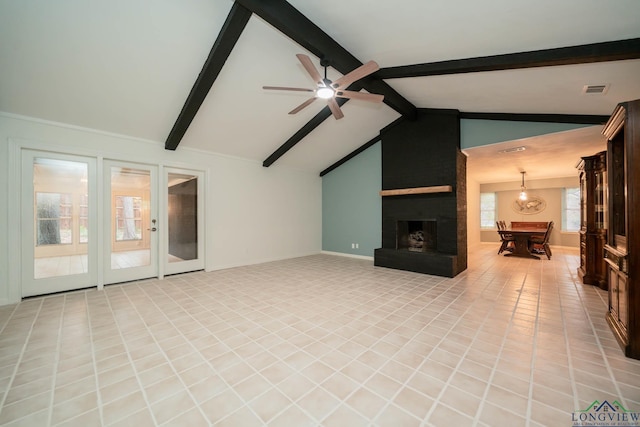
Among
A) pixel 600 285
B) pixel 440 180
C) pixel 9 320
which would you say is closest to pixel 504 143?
pixel 440 180

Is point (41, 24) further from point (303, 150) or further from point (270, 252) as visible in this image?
point (270, 252)

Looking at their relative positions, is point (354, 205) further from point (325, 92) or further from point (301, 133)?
point (325, 92)

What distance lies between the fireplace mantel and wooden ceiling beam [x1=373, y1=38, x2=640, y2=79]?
2.14 m

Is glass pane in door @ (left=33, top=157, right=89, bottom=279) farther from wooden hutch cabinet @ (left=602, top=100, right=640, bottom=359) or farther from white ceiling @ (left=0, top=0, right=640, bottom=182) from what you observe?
wooden hutch cabinet @ (left=602, top=100, right=640, bottom=359)

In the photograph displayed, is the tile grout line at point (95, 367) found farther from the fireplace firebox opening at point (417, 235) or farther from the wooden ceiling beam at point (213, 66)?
the fireplace firebox opening at point (417, 235)

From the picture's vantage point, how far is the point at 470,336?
2.43m

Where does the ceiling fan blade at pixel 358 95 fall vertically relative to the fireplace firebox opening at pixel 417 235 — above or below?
above

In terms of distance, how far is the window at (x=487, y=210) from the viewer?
9.55 m

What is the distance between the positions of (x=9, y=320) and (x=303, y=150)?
5.28 metres

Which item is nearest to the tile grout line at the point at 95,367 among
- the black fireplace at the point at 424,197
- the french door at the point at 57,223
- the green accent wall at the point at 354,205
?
the french door at the point at 57,223

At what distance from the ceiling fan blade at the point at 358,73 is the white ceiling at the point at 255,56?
19.7 inches

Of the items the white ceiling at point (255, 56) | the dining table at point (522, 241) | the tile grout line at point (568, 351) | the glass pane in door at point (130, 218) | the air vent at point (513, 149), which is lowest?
the tile grout line at point (568, 351)

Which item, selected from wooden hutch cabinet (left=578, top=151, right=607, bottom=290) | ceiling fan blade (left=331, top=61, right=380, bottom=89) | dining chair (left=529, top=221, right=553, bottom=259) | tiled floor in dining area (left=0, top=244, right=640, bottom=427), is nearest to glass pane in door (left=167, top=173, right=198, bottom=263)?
tiled floor in dining area (left=0, top=244, right=640, bottom=427)

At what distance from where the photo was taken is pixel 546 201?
8508mm
